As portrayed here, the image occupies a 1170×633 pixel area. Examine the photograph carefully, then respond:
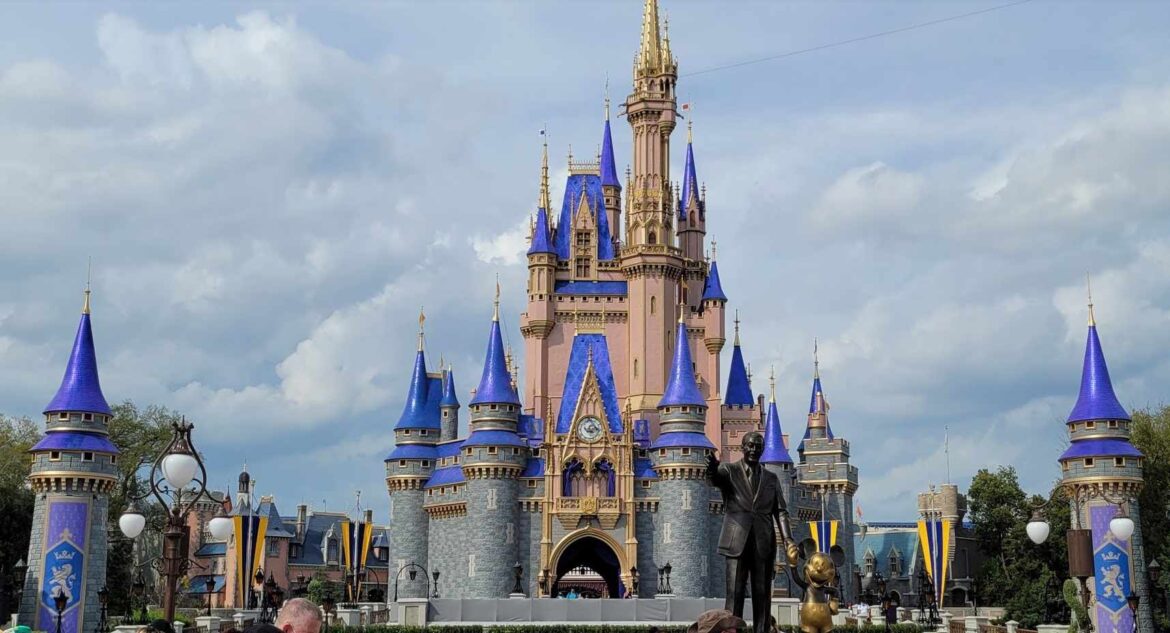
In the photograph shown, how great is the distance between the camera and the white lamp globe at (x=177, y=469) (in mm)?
18422

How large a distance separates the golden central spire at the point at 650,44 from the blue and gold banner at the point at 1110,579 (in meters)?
36.3

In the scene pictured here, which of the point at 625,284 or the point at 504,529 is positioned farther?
the point at 625,284

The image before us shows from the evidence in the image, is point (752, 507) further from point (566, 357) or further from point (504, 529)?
point (566, 357)

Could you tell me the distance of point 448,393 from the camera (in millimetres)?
75250

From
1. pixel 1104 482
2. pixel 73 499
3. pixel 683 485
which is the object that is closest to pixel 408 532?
pixel 683 485

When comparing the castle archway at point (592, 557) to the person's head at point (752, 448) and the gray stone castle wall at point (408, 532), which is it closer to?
the gray stone castle wall at point (408, 532)

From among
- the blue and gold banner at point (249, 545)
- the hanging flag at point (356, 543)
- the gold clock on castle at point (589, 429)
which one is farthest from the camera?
the hanging flag at point (356, 543)

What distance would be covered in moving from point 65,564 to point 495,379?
2325 cm

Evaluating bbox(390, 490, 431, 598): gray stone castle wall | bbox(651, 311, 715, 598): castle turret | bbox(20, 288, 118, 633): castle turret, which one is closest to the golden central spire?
bbox(651, 311, 715, 598): castle turret

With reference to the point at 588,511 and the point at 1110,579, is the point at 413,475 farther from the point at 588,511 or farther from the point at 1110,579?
the point at 1110,579

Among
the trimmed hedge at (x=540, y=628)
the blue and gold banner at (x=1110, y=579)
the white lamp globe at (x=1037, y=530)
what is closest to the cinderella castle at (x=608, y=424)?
the trimmed hedge at (x=540, y=628)

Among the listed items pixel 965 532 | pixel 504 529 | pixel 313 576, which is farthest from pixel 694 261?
pixel 313 576

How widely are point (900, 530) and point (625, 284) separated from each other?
4251 centimetres

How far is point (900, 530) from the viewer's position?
107 metres
